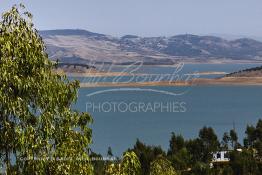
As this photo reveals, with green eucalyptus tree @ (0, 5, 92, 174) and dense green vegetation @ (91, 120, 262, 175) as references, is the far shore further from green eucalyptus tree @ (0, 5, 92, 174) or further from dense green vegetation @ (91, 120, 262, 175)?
green eucalyptus tree @ (0, 5, 92, 174)

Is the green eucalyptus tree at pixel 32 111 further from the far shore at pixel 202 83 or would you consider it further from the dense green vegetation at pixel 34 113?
the far shore at pixel 202 83

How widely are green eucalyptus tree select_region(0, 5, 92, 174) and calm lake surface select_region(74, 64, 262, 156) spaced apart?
50540mm

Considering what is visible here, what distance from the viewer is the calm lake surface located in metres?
74.5

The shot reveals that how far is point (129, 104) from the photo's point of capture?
4953 inches

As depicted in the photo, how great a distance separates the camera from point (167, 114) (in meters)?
108

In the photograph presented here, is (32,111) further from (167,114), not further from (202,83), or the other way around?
(202,83)

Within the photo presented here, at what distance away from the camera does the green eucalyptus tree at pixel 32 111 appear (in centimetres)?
731

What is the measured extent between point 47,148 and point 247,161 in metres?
27.9

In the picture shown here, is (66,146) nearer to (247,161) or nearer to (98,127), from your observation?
(247,161)

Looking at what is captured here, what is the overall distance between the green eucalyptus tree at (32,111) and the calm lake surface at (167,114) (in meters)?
50.5

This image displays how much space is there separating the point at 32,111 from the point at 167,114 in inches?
3975

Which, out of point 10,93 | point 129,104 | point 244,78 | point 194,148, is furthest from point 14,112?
point 244,78

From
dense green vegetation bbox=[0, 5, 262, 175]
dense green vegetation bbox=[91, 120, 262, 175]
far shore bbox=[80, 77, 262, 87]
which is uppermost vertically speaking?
far shore bbox=[80, 77, 262, 87]

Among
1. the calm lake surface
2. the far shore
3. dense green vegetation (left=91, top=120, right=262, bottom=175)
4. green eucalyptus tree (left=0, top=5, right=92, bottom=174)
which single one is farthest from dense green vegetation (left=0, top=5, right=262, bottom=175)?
the far shore
